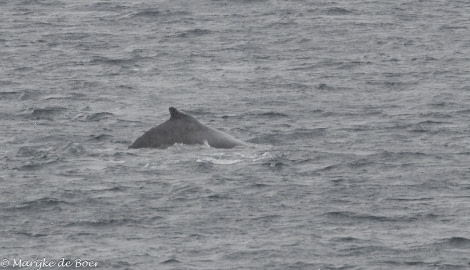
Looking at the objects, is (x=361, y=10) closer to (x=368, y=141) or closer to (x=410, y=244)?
(x=368, y=141)

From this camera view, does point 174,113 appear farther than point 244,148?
No

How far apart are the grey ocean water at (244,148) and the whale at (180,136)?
0.93 feet

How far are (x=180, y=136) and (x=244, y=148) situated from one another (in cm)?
139

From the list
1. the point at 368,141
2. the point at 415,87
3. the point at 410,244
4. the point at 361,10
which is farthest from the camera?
the point at 361,10

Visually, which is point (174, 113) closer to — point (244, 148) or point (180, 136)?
point (180, 136)

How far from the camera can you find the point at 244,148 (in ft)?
110

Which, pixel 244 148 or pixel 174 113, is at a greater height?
pixel 174 113

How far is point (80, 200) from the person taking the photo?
29.3 meters

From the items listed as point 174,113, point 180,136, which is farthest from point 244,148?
point 174,113

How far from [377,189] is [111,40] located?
26.7 meters

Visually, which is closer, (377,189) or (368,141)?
(377,189)

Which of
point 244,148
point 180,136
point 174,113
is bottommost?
point 244,148

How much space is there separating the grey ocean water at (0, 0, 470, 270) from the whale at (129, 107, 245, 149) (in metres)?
0.28

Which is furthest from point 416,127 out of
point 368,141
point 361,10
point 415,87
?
point 361,10
